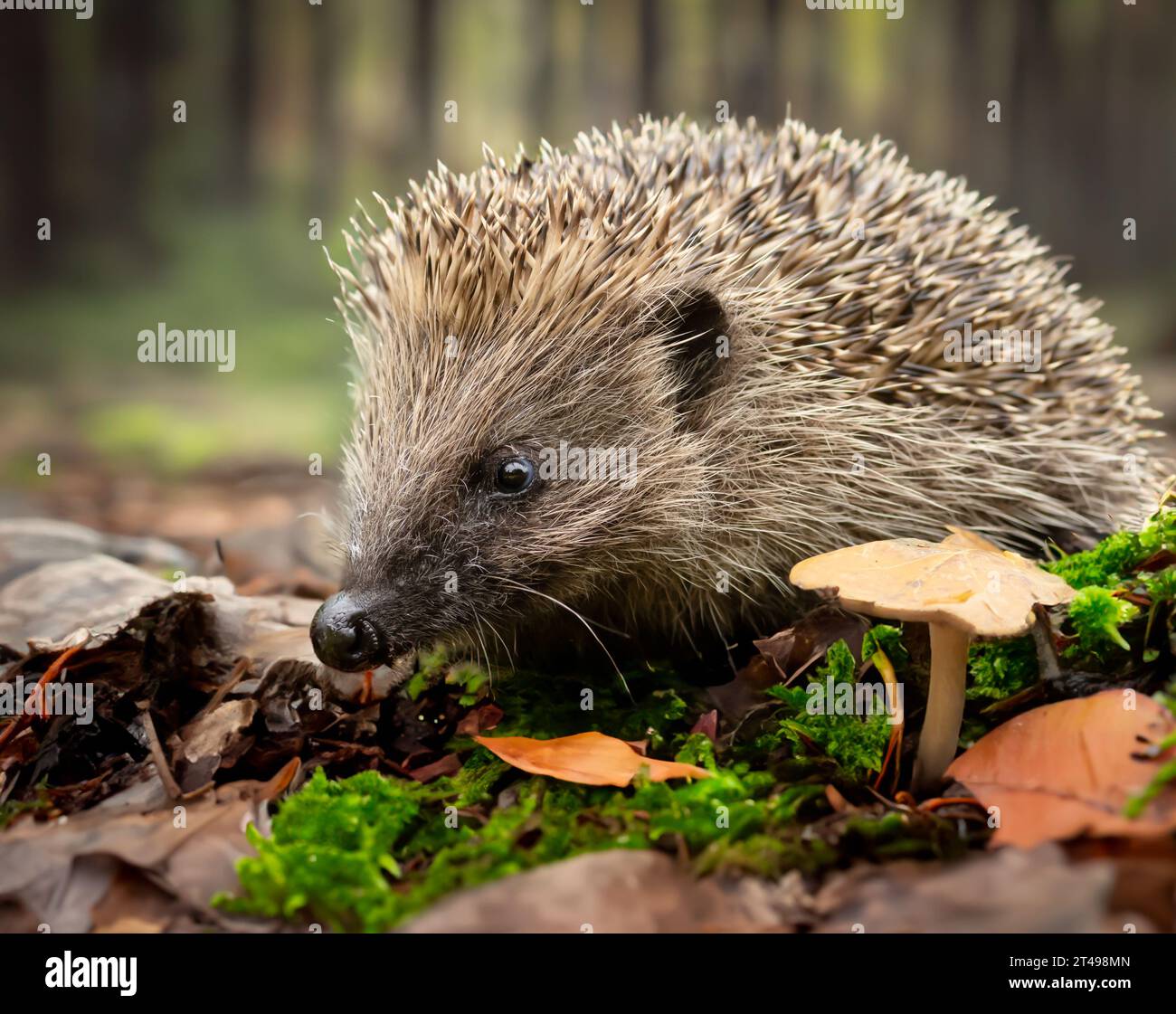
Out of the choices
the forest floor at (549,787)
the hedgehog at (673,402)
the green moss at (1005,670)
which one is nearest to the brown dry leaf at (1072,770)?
the forest floor at (549,787)

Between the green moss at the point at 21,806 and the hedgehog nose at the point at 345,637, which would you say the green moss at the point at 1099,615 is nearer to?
the hedgehog nose at the point at 345,637

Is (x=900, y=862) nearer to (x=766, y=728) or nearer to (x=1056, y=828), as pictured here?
(x=1056, y=828)

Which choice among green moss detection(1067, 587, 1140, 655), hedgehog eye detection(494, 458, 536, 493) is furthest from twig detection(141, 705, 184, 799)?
green moss detection(1067, 587, 1140, 655)

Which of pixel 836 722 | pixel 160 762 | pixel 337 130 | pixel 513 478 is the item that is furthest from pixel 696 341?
pixel 337 130

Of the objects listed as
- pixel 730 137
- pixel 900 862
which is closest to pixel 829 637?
pixel 900 862

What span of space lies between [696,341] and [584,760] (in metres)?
1.40

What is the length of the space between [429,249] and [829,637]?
170 centimetres

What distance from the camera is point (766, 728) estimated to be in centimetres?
270

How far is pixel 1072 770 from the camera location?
2.05m

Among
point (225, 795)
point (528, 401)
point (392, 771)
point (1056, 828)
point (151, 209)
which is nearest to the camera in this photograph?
point (1056, 828)

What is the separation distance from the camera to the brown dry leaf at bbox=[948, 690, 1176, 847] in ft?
6.15

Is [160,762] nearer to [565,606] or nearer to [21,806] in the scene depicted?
[21,806]

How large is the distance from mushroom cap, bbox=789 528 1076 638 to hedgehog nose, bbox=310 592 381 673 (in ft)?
3.98

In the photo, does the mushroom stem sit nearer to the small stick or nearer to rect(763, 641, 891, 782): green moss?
rect(763, 641, 891, 782): green moss
